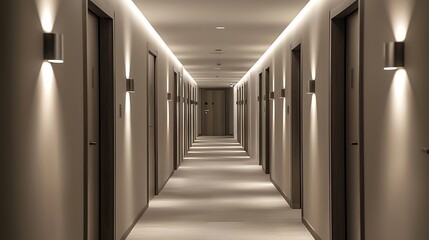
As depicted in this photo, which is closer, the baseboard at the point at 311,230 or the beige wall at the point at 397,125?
the beige wall at the point at 397,125

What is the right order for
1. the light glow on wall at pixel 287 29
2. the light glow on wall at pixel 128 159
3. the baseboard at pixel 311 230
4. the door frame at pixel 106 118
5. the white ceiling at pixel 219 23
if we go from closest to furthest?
the door frame at pixel 106 118, the baseboard at pixel 311 230, the light glow on wall at pixel 128 159, the white ceiling at pixel 219 23, the light glow on wall at pixel 287 29

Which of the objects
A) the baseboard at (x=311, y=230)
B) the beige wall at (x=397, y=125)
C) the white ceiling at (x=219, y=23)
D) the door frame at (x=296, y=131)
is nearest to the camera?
the beige wall at (x=397, y=125)

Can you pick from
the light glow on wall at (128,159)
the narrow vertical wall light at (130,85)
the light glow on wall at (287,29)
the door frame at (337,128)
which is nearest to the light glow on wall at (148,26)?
the narrow vertical wall light at (130,85)

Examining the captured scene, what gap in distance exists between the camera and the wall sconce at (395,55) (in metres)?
4.00

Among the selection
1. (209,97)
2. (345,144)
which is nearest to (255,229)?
(345,144)

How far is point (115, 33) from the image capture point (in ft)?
22.3

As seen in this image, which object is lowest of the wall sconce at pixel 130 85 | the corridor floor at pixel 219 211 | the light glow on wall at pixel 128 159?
the corridor floor at pixel 219 211

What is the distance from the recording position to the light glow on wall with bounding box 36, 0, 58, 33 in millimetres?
3912

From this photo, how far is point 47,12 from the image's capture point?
13.3ft

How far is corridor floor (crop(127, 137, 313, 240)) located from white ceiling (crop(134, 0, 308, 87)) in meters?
2.91

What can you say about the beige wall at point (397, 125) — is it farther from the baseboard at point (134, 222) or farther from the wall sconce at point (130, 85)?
the wall sconce at point (130, 85)

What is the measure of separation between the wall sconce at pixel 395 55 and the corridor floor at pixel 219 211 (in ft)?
12.4

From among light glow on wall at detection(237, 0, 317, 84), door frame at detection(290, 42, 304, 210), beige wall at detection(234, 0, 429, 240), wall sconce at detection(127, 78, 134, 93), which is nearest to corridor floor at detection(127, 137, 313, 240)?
door frame at detection(290, 42, 304, 210)

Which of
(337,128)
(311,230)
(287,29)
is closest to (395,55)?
(337,128)
